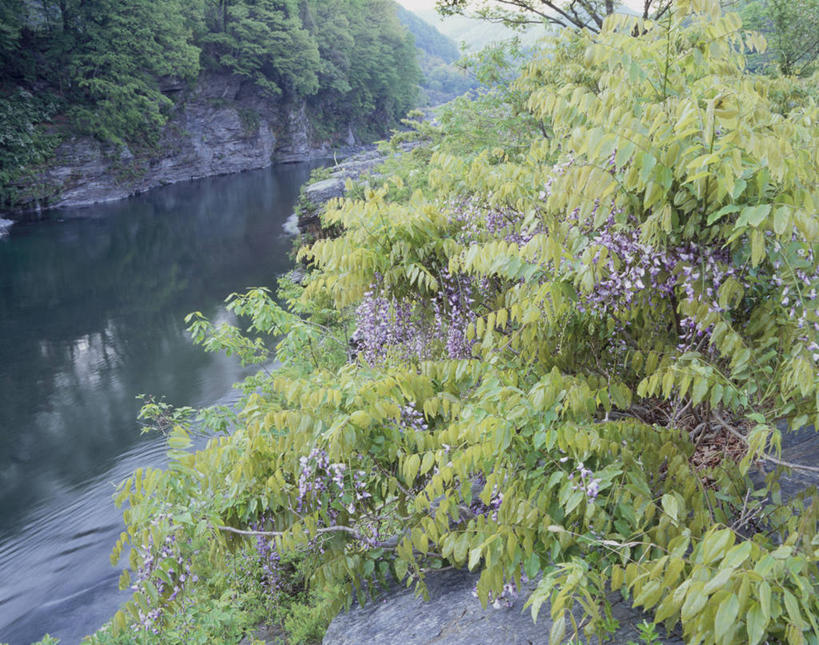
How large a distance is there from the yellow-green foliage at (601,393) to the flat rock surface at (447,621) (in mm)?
156

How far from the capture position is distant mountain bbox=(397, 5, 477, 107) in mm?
113188

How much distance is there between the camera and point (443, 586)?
10.5 feet

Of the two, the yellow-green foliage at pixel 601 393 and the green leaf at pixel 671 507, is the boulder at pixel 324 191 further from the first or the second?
the green leaf at pixel 671 507

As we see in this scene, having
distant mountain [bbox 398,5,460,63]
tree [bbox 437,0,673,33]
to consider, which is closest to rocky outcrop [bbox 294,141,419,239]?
tree [bbox 437,0,673,33]

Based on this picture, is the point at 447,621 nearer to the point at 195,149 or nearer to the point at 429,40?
the point at 195,149

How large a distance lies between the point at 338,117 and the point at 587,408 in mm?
61682

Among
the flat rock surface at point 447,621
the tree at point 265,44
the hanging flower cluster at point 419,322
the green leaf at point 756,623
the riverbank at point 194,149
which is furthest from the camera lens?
the tree at point 265,44

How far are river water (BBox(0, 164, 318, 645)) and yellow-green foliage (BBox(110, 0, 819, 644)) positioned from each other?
4567 mm

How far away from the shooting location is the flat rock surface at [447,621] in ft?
8.52

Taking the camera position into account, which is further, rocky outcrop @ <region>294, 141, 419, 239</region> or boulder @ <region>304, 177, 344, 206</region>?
boulder @ <region>304, 177, 344, 206</region>

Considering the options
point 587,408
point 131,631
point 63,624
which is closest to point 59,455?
point 63,624

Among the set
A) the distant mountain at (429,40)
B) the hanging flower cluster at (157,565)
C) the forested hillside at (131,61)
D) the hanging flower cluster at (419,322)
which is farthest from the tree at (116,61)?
the distant mountain at (429,40)

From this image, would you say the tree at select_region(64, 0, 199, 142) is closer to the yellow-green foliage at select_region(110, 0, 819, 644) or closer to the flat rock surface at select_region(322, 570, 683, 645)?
the yellow-green foliage at select_region(110, 0, 819, 644)

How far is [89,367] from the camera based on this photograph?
12.8m
